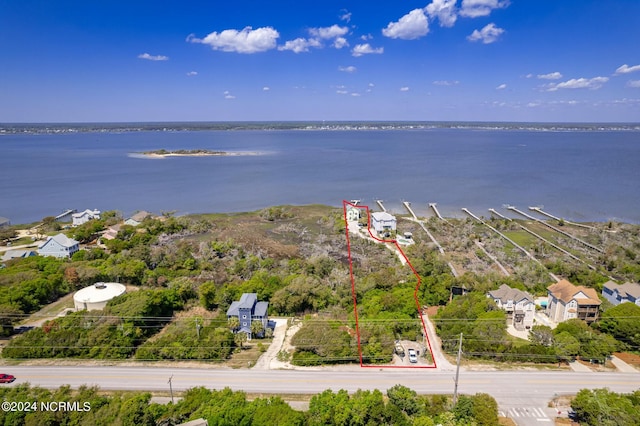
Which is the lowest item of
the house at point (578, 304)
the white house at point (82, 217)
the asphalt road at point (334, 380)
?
the asphalt road at point (334, 380)

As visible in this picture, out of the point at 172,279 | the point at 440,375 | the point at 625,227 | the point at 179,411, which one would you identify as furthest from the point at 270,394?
the point at 625,227

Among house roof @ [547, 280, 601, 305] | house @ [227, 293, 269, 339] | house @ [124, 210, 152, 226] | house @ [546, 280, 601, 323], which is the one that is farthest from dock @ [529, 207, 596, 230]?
house @ [124, 210, 152, 226]

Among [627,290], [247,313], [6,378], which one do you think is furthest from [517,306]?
[6,378]

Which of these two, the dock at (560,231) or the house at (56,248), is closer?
the house at (56,248)

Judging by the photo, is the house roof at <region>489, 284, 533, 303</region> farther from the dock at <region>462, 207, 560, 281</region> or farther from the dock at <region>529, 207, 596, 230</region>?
the dock at <region>529, 207, 596, 230</region>

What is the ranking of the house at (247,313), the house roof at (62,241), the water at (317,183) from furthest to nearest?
the water at (317,183) < the house roof at (62,241) < the house at (247,313)

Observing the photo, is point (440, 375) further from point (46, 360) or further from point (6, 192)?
point (6, 192)

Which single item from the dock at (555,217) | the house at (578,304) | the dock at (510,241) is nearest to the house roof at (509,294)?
the house at (578,304)

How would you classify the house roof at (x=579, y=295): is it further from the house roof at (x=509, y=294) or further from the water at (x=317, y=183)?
the water at (x=317, y=183)
